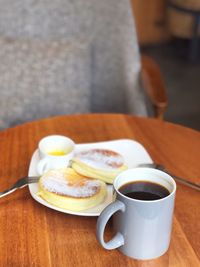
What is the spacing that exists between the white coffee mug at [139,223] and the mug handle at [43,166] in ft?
0.72

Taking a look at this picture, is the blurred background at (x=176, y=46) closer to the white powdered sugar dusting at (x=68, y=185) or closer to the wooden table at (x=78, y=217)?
the wooden table at (x=78, y=217)

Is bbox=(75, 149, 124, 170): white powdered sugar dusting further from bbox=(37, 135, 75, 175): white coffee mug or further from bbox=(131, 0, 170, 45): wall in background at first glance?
bbox=(131, 0, 170, 45): wall in background

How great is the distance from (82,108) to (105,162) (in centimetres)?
71

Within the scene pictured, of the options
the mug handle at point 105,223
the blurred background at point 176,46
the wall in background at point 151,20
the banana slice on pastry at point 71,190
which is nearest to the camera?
the mug handle at point 105,223

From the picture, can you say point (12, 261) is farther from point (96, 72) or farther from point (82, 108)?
point (96, 72)

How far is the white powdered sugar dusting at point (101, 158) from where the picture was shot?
94 centimetres

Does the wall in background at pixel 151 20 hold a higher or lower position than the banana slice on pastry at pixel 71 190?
lower

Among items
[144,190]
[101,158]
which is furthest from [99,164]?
[144,190]

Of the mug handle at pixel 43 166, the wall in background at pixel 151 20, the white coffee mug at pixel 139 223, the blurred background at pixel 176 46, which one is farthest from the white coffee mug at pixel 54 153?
the wall in background at pixel 151 20

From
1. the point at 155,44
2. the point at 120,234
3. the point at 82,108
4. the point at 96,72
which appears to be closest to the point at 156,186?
the point at 120,234

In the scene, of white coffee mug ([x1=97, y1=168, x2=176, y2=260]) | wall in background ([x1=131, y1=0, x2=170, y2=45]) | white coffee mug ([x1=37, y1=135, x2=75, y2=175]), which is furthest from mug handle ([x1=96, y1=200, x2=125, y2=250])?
wall in background ([x1=131, y1=0, x2=170, y2=45])

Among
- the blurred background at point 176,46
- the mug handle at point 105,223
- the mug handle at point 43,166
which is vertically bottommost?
the blurred background at point 176,46

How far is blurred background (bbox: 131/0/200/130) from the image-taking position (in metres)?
2.86

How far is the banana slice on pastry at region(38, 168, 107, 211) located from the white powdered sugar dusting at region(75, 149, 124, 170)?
46 mm
